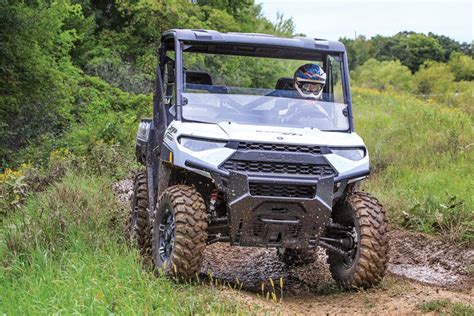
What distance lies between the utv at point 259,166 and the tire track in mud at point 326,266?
776mm

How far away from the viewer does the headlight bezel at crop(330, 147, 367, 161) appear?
21.4 feet

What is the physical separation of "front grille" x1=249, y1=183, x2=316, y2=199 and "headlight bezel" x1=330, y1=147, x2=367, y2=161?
17.4 inches

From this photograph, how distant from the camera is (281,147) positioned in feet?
20.7

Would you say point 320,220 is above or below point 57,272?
above

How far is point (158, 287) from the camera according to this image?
19.2ft

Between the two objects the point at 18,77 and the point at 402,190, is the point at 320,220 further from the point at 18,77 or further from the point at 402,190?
the point at 18,77

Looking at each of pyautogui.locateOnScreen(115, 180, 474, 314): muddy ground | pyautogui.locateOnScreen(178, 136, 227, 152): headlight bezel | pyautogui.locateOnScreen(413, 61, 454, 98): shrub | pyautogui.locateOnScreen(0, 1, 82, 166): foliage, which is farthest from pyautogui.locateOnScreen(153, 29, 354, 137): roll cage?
pyautogui.locateOnScreen(413, 61, 454, 98): shrub

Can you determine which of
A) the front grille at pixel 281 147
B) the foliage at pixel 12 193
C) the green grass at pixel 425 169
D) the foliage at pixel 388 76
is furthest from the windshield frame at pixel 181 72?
the foliage at pixel 388 76

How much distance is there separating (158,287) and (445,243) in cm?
410

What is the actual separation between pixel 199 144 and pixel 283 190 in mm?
801

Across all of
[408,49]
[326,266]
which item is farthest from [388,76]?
[326,266]

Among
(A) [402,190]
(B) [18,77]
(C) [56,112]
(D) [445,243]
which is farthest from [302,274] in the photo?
(C) [56,112]

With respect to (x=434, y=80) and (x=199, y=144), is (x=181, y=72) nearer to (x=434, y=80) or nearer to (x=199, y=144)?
(x=199, y=144)

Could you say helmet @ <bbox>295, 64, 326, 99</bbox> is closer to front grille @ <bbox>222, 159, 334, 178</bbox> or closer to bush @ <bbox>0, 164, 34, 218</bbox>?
front grille @ <bbox>222, 159, 334, 178</bbox>
